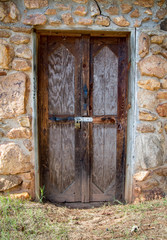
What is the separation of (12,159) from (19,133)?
29cm

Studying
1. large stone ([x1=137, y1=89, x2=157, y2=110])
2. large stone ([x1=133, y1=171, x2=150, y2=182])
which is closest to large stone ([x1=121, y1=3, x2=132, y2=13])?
large stone ([x1=137, y1=89, x2=157, y2=110])

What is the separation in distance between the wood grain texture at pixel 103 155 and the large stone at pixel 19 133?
787 millimetres

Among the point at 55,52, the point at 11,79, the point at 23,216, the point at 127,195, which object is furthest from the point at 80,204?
the point at 55,52

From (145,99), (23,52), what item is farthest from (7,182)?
(145,99)

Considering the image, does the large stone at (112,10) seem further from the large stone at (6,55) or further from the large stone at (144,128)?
the large stone at (144,128)

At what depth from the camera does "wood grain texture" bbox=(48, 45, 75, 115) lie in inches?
93.0

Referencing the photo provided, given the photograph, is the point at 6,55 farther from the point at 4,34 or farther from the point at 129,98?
the point at 129,98

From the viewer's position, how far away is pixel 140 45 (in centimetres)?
220

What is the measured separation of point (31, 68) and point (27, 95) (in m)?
0.29

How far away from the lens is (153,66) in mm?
2205

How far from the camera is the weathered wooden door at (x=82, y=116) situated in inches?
Answer: 93.2

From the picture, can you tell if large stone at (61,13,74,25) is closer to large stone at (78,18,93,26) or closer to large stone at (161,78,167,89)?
large stone at (78,18,93,26)

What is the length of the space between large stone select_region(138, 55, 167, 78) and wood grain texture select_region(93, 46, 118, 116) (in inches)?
13.1

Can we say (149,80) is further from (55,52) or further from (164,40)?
(55,52)
